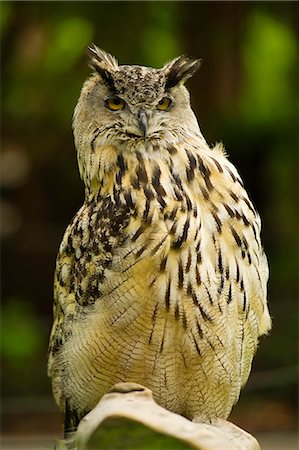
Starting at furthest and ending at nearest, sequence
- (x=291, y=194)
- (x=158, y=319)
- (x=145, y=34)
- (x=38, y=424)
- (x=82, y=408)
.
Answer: (x=291, y=194), (x=145, y=34), (x=38, y=424), (x=82, y=408), (x=158, y=319)

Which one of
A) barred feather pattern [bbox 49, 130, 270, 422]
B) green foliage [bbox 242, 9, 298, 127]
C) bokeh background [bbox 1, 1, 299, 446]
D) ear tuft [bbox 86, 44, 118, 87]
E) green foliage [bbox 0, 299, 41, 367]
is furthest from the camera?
green foliage [bbox 242, 9, 298, 127]

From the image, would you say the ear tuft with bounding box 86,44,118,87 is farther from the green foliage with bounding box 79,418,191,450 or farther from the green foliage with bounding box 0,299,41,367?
the green foliage with bounding box 0,299,41,367

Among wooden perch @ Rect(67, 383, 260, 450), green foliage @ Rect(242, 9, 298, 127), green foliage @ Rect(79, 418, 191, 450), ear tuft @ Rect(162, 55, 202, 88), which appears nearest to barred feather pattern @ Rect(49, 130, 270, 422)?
ear tuft @ Rect(162, 55, 202, 88)

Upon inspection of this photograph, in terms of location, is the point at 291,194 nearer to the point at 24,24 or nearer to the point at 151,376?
the point at 24,24

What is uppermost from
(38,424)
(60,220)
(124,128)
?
(124,128)

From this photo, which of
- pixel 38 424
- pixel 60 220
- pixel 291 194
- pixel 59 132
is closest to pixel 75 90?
pixel 59 132

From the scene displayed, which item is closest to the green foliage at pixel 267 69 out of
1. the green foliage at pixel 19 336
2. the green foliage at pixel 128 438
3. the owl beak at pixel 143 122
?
the green foliage at pixel 19 336

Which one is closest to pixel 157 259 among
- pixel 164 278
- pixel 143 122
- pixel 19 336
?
pixel 164 278
